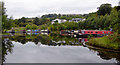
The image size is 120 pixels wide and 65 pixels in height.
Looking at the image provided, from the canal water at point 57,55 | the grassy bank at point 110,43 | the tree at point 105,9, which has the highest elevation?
the tree at point 105,9

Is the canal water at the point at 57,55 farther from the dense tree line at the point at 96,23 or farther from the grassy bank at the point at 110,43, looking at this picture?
the dense tree line at the point at 96,23

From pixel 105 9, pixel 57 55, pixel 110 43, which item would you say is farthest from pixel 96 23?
pixel 57 55

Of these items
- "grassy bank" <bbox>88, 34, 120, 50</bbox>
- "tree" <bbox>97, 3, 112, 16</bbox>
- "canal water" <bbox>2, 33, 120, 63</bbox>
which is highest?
"tree" <bbox>97, 3, 112, 16</bbox>

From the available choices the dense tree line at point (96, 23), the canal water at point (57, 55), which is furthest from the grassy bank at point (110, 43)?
the dense tree line at point (96, 23)

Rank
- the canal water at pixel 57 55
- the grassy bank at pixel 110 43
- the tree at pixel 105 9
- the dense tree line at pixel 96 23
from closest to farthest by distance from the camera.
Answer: the canal water at pixel 57 55, the grassy bank at pixel 110 43, the dense tree line at pixel 96 23, the tree at pixel 105 9

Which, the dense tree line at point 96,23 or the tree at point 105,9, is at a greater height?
the tree at point 105,9

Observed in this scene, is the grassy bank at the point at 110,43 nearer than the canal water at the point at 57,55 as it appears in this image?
No

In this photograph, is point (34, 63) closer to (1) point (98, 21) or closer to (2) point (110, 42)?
(2) point (110, 42)

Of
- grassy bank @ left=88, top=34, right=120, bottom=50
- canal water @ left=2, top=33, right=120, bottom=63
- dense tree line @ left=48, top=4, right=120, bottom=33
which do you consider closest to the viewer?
canal water @ left=2, top=33, right=120, bottom=63

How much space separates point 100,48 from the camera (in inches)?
920

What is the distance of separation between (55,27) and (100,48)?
72.2 metres

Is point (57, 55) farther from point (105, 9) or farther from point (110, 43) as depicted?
point (105, 9)

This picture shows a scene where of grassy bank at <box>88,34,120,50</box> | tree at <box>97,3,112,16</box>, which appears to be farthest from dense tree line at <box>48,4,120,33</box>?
grassy bank at <box>88,34,120,50</box>

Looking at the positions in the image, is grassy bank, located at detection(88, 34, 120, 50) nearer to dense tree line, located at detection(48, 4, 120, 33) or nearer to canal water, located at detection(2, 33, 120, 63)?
canal water, located at detection(2, 33, 120, 63)
